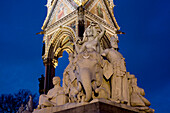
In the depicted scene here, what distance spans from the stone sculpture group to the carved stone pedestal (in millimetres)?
181

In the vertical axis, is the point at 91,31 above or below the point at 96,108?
above

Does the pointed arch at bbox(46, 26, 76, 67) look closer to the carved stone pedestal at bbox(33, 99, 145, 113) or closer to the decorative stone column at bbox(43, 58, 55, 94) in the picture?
the decorative stone column at bbox(43, 58, 55, 94)

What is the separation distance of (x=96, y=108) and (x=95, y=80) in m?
0.80

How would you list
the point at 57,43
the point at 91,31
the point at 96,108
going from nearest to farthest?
the point at 96,108 → the point at 91,31 → the point at 57,43

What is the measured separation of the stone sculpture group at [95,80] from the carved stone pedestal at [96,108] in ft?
0.59

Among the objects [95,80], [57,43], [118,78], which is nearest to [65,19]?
[57,43]

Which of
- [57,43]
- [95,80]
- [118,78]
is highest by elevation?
[57,43]

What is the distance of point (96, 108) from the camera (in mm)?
5438

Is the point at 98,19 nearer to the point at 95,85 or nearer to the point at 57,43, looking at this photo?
the point at 57,43

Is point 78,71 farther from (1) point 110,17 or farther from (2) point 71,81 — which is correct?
(1) point 110,17

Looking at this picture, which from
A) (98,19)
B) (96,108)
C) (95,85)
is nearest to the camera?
(96,108)

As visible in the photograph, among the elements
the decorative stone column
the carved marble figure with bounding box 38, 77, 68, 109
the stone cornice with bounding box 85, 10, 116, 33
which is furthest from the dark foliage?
the carved marble figure with bounding box 38, 77, 68, 109

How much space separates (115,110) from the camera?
18.7 ft

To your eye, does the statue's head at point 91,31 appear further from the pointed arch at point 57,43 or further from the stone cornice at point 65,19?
the pointed arch at point 57,43
